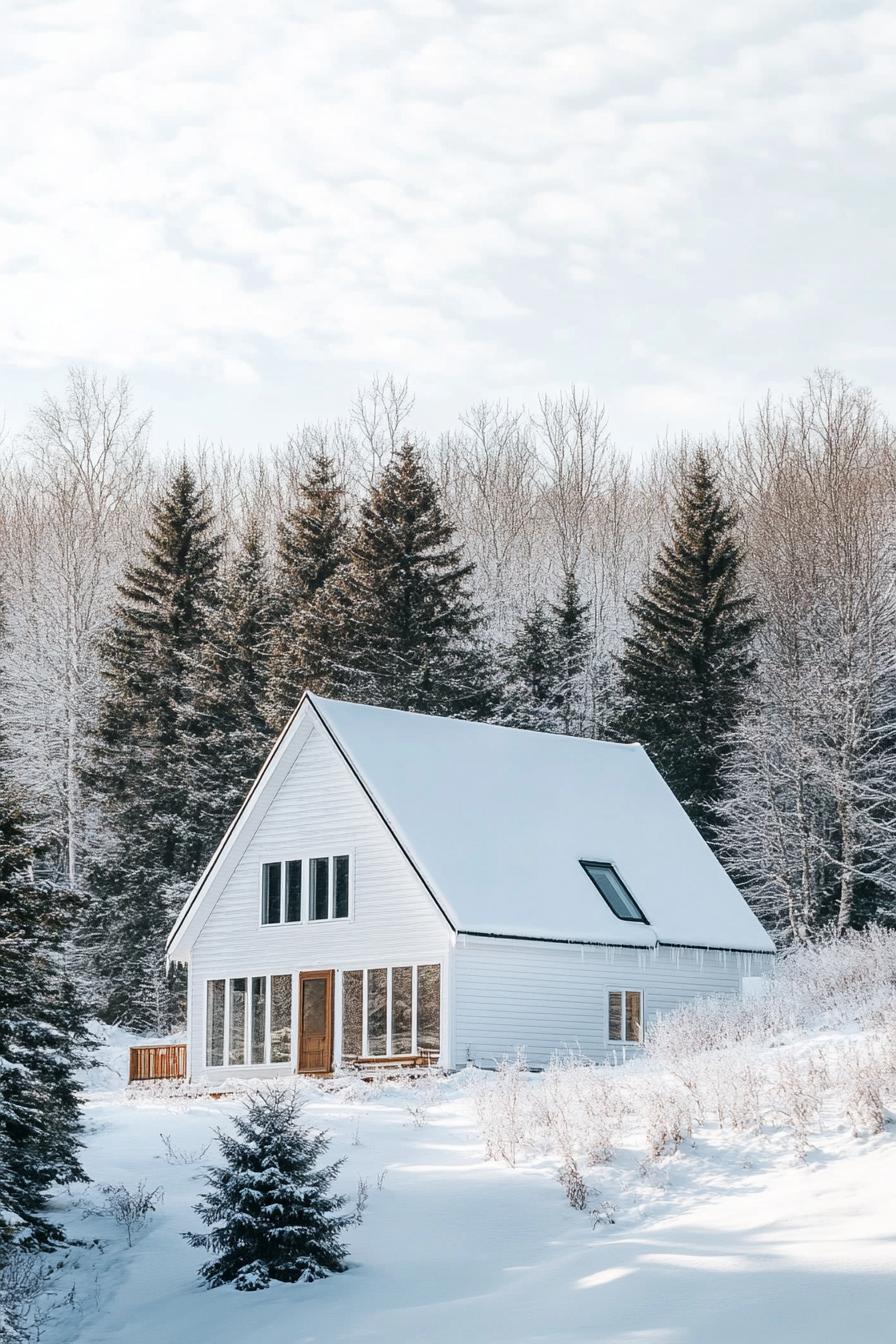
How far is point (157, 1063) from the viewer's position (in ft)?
102

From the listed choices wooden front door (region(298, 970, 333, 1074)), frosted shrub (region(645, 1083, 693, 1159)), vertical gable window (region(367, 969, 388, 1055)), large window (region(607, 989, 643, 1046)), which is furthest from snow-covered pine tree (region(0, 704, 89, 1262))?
large window (region(607, 989, 643, 1046))

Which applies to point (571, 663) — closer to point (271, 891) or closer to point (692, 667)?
Answer: point (692, 667)

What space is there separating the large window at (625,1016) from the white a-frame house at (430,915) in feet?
0.11

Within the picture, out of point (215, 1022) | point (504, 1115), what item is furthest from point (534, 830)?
point (504, 1115)

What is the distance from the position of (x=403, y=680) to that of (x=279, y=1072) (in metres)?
14.7

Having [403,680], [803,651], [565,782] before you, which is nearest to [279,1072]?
[565,782]

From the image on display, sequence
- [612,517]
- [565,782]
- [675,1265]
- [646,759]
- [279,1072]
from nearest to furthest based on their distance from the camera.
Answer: [675,1265], [279,1072], [565,782], [646,759], [612,517]

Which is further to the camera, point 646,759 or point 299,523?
point 299,523

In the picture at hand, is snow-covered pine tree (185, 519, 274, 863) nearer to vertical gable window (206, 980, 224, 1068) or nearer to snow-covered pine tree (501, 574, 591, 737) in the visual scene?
snow-covered pine tree (501, 574, 591, 737)

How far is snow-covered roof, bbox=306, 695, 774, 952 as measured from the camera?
93.6 ft

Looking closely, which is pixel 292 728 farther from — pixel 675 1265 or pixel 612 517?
pixel 612 517

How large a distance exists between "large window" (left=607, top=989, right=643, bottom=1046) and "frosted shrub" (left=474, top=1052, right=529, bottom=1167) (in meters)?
10.00

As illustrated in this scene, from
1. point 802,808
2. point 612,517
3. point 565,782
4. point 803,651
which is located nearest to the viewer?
point 565,782

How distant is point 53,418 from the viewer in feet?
184
